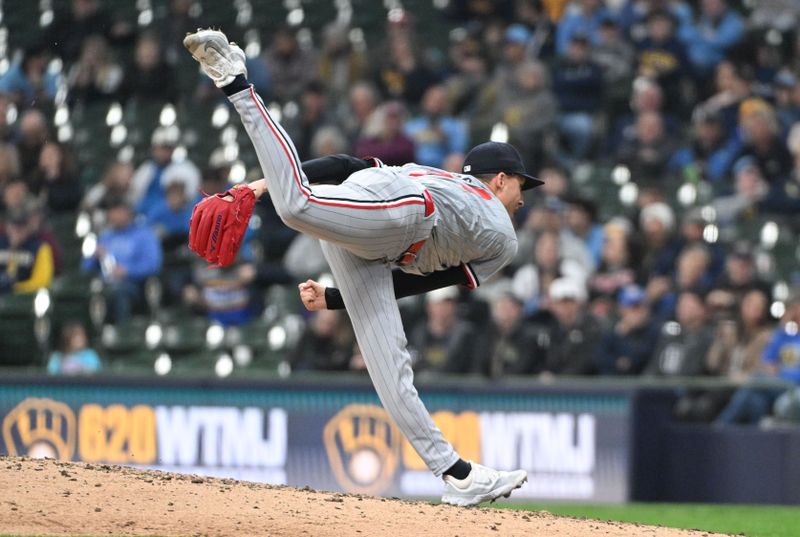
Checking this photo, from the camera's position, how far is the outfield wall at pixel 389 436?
11.4 m

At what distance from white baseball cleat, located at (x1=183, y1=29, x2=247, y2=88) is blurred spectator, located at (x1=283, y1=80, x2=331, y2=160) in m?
8.81

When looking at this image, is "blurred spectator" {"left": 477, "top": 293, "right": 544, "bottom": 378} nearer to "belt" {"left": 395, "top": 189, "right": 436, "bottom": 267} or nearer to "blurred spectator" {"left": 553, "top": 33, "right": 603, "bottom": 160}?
"blurred spectator" {"left": 553, "top": 33, "right": 603, "bottom": 160}

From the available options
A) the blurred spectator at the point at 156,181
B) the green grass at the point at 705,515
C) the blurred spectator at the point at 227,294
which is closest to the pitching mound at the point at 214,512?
the green grass at the point at 705,515

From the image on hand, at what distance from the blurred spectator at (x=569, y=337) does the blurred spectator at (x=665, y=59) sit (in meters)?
3.16

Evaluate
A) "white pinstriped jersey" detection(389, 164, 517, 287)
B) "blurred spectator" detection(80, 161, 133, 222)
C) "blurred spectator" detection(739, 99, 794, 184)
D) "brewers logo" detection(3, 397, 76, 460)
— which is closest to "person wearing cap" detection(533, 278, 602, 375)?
"blurred spectator" detection(739, 99, 794, 184)

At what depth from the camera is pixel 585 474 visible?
11430 mm

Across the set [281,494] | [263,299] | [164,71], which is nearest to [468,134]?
[263,299]

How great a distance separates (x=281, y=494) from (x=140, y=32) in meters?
11.2

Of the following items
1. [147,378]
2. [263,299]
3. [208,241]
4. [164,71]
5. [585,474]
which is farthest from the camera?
[164,71]

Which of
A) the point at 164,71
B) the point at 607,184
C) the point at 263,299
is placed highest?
the point at 164,71

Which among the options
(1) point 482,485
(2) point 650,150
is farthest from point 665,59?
(1) point 482,485

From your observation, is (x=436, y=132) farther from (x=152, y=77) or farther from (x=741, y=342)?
(x=741, y=342)

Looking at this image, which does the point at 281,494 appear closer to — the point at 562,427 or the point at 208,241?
the point at 208,241

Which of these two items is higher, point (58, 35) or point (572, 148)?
point (58, 35)
